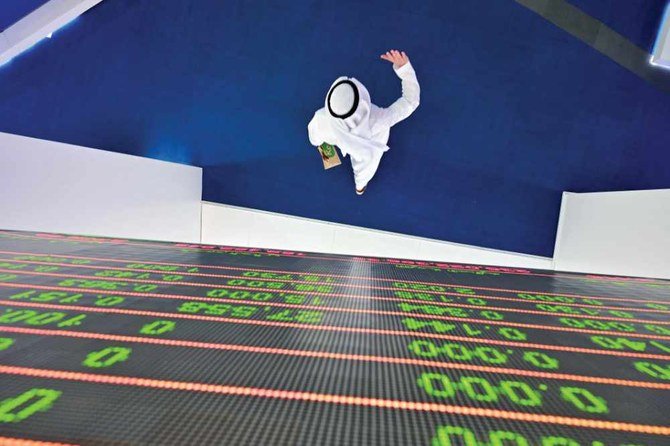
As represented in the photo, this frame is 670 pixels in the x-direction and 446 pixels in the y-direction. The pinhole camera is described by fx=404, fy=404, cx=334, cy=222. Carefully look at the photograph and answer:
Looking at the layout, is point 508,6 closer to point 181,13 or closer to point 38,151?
point 181,13

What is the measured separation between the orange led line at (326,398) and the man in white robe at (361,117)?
2417 millimetres

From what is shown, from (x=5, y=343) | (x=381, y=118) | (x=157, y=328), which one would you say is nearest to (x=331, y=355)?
(x=157, y=328)

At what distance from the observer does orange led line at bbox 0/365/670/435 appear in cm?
107

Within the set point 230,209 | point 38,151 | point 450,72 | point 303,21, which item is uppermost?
point 303,21

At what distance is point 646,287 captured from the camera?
2.57m

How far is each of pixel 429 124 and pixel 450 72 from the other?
532mm

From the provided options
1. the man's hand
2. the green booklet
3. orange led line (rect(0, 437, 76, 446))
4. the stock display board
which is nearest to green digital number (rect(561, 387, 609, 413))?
the stock display board

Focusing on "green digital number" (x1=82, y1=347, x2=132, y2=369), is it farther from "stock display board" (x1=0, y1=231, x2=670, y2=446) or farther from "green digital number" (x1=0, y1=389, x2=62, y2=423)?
"green digital number" (x1=0, y1=389, x2=62, y2=423)

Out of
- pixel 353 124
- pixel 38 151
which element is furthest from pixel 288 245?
pixel 38 151

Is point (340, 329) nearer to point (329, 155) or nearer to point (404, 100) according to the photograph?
point (404, 100)

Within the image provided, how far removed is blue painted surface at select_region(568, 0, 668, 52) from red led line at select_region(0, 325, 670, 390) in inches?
149

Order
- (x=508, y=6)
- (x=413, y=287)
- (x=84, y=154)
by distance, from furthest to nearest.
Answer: (x=508, y=6), (x=84, y=154), (x=413, y=287)

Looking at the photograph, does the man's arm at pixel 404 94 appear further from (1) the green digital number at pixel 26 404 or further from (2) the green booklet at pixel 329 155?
(1) the green digital number at pixel 26 404

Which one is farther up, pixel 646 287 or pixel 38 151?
pixel 38 151
